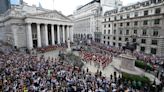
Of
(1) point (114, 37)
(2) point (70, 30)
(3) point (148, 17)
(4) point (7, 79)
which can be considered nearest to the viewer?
(4) point (7, 79)

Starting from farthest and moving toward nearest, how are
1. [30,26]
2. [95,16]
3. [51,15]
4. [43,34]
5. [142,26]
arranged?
[95,16] < [43,34] < [51,15] < [30,26] < [142,26]

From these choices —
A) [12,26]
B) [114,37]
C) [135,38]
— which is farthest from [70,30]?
[135,38]

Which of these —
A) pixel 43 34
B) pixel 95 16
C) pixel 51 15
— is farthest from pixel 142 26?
pixel 43 34

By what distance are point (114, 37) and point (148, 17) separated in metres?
17.2

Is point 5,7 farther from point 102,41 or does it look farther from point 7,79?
point 7,79

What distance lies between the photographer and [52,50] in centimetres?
4259

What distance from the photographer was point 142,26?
3900 centimetres

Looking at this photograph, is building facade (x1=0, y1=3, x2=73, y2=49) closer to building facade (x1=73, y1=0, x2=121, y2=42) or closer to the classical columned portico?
the classical columned portico

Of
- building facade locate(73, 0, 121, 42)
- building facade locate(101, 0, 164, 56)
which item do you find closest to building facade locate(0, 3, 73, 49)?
building facade locate(73, 0, 121, 42)

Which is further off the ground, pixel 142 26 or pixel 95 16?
pixel 95 16

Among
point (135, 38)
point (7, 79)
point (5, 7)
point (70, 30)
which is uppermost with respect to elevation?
point (5, 7)

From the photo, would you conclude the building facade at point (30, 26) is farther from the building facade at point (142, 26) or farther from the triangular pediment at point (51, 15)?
the building facade at point (142, 26)

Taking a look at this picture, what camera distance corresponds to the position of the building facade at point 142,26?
112 ft

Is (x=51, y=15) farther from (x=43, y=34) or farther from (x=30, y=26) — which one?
(x=30, y=26)
